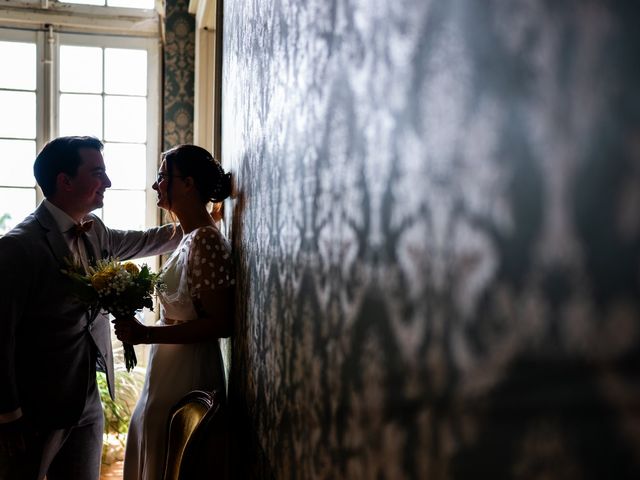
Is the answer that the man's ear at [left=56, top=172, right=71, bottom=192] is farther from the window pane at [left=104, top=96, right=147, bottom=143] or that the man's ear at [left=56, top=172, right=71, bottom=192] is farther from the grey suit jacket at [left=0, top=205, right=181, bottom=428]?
the window pane at [left=104, top=96, right=147, bottom=143]

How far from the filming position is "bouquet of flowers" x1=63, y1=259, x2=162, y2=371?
214 cm

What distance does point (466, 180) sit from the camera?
42 centimetres

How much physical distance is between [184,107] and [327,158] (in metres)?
4.64

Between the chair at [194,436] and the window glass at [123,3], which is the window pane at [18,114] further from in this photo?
the chair at [194,436]

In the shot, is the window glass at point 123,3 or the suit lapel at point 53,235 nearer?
the suit lapel at point 53,235

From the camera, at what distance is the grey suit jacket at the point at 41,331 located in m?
2.08

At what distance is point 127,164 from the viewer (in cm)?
537

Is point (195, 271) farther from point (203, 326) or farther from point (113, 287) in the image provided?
point (113, 287)

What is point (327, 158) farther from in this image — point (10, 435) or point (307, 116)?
point (10, 435)

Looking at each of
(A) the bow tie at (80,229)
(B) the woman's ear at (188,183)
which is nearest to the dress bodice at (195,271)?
(B) the woman's ear at (188,183)

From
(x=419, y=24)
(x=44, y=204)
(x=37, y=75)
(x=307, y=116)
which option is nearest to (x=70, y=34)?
(x=37, y=75)

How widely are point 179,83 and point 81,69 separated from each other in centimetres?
92

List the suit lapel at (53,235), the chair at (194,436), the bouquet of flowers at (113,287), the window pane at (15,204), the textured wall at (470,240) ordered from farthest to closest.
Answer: the window pane at (15,204) → the suit lapel at (53,235) → the bouquet of flowers at (113,287) → the chair at (194,436) → the textured wall at (470,240)

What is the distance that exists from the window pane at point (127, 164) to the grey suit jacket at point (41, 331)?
311cm
